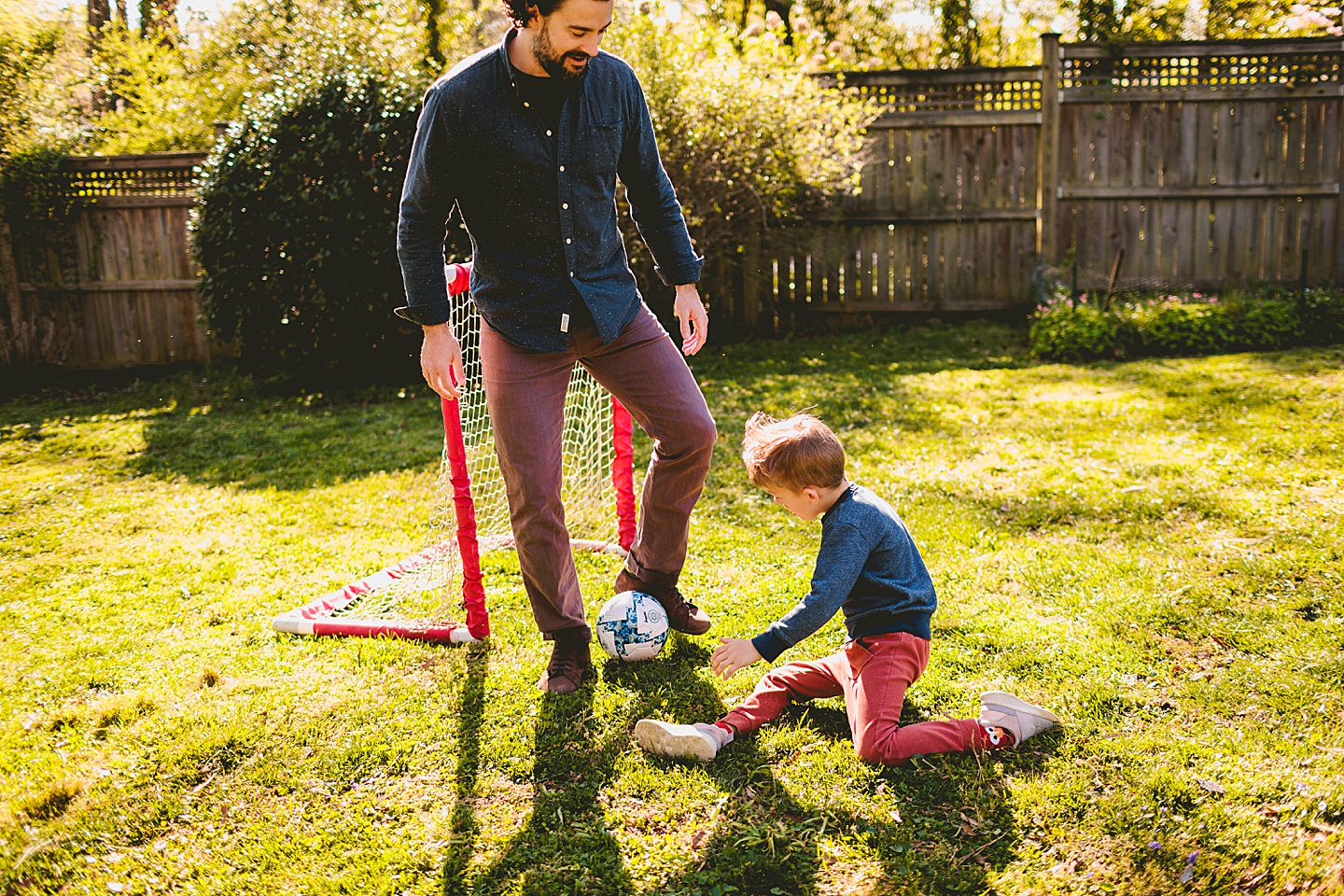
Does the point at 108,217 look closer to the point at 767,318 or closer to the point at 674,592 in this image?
the point at 767,318

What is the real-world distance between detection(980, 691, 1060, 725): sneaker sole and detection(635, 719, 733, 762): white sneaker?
2.46ft

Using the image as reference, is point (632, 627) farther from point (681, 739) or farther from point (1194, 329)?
point (1194, 329)

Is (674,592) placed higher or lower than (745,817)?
higher

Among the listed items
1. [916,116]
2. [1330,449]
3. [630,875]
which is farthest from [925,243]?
[630,875]

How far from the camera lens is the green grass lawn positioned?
7.71 ft

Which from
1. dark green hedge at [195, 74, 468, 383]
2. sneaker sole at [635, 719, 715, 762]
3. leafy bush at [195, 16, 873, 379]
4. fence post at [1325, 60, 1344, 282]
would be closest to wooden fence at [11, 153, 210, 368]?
leafy bush at [195, 16, 873, 379]

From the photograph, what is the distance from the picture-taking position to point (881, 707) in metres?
2.70

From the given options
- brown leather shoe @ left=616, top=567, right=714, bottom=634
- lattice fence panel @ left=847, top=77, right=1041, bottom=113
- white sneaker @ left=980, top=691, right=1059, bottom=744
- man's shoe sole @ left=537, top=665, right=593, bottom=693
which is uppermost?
lattice fence panel @ left=847, top=77, right=1041, bottom=113

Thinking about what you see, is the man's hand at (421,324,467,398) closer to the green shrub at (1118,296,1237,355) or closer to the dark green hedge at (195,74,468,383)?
the dark green hedge at (195,74,468,383)

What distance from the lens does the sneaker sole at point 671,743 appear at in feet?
8.91

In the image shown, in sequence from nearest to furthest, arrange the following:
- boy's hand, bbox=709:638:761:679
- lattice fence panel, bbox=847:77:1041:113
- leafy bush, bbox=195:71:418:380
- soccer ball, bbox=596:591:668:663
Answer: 1. boy's hand, bbox=709:638:761:679
2. soccer ball, bbox=596:591:668:663
3. leafy bush, bbox=195:71:418:380
4. lattice fence panel, bbox=847:77:1041:113

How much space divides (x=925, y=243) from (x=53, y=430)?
301 inches

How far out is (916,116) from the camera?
9477 millimetres

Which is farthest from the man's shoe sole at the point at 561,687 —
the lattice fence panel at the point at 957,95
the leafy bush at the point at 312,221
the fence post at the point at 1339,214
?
the fence post at the point at 1339,214
